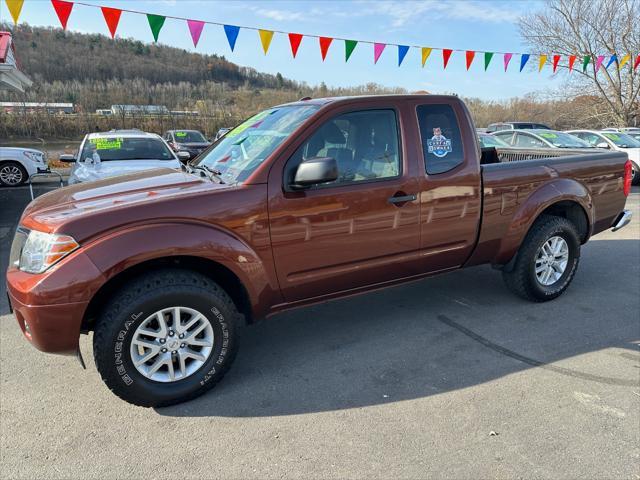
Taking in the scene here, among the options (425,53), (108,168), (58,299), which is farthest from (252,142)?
(425,53)

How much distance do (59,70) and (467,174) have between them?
72.5 m

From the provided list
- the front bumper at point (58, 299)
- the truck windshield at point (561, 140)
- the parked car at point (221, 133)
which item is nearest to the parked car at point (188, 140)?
the parked car at point (221, 133)

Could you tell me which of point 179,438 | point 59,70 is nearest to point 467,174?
point 179,438

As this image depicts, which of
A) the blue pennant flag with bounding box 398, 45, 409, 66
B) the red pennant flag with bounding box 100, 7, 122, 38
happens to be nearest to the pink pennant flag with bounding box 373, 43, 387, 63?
the blue pennant flag with bounding box 398, 45, 409, 66

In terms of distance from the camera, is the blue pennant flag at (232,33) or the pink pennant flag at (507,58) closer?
the blue pennant flag at (232,33)

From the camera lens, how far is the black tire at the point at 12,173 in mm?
12125

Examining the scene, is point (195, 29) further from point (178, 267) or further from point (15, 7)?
point (178, 267)

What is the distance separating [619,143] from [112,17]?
44.7 ft

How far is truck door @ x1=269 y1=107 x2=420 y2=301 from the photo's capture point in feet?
9.75

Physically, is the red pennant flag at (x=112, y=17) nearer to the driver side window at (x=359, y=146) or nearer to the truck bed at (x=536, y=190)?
the driver side window at (x=359, y=146)

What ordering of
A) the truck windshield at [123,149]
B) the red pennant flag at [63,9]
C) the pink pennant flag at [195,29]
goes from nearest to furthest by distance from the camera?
the red pennant flag at [63,9], the truck windshield at [123,149], the pink pennant flag at [195,29]

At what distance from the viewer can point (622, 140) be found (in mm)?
13492

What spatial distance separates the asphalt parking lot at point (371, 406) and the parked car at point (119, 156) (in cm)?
359

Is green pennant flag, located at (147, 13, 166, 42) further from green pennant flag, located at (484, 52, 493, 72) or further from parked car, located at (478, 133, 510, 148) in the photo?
green pennant flag, located at (484, 52, 493, 72)
